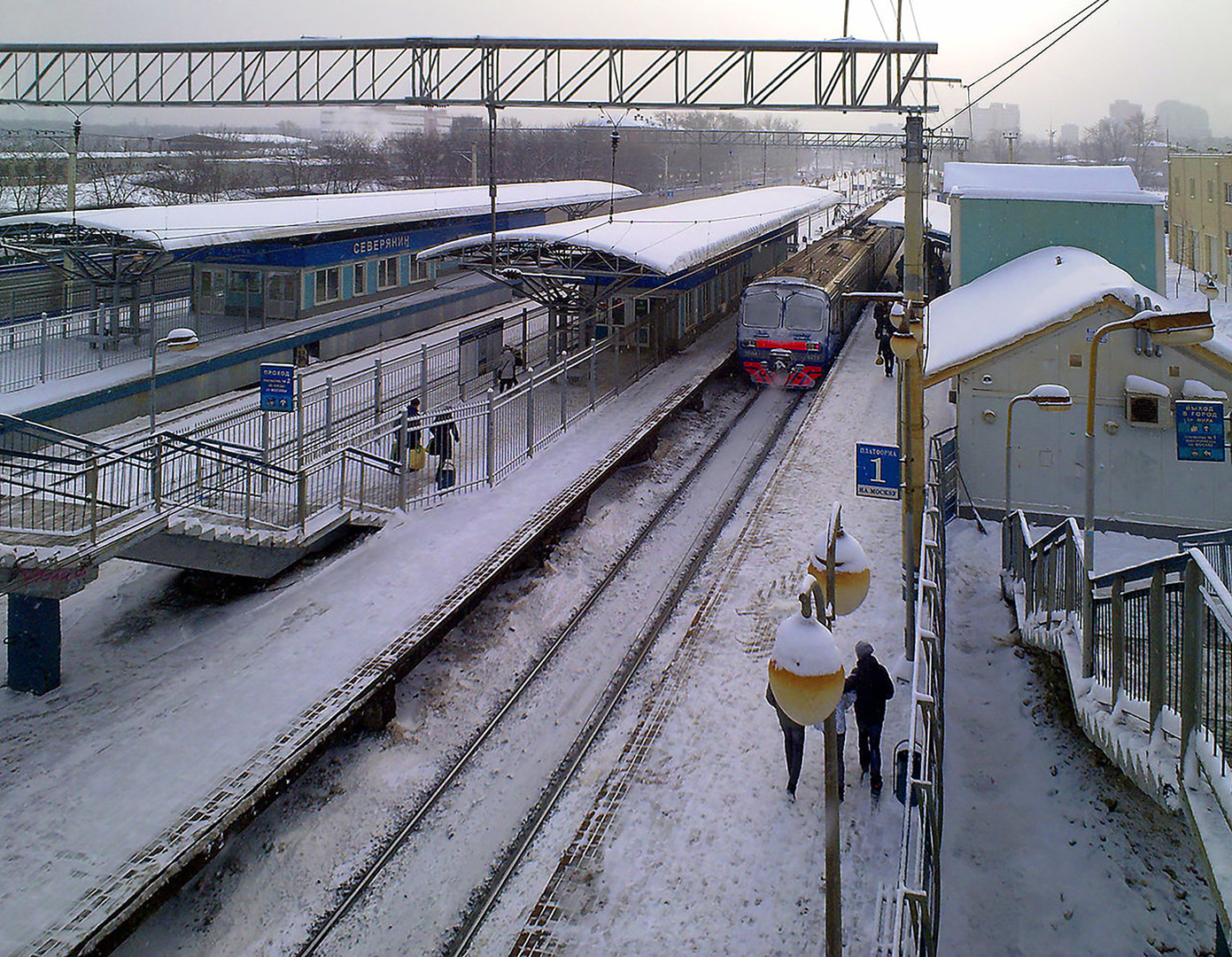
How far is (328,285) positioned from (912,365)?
19027 millimetres

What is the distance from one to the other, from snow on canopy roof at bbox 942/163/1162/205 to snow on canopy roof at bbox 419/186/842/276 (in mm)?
5263

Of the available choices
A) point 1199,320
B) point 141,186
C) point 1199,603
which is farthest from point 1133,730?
point 141,186

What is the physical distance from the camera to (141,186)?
148 feet

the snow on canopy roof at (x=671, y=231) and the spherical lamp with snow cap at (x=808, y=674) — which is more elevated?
the snow on canopy roof at (x=671, y=231)

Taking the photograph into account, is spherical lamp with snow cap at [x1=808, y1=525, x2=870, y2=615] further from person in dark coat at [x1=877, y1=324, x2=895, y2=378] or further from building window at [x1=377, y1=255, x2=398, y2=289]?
building window at [x1=377, y1=255, x2=398, y2=289]

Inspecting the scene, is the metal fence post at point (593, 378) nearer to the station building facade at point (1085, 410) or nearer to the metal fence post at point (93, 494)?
the station building facade at point (1085, 410)

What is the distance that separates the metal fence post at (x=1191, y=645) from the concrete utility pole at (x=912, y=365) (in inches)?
168

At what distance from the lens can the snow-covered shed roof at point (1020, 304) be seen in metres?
12.7

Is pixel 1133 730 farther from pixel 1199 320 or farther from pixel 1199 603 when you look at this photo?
pixel 1199 320

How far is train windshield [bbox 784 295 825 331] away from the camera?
22.5 m

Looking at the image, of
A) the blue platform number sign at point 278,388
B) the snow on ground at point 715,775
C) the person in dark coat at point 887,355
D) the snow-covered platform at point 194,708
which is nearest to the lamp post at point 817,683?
the snow on ground at point 715,775

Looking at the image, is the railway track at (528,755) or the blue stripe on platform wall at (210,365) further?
the blue stripe on platform wall at (210,365)

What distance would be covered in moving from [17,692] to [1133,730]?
917 cm

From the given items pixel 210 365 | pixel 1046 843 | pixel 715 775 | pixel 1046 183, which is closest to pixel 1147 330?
pixel 1046 843
